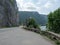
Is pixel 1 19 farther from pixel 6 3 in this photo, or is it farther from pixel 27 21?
pixel 27 21

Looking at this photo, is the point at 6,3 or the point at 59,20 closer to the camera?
the point at 59,20

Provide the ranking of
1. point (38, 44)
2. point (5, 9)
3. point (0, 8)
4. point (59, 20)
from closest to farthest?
1. point (38, 44)
2. point (59, 20)
3. point (0, 8)
4. point (5, 9)

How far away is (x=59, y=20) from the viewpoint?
105 ft

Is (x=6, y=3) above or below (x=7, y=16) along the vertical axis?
above

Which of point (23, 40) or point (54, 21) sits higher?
point (54, 21)

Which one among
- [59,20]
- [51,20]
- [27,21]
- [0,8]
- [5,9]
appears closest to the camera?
[59,20]

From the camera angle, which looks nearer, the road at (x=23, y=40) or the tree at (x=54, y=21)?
the road at (x=23, y=40)

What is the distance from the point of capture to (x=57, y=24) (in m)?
32.1

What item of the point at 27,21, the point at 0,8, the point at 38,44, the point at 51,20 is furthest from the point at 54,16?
the point at 0,8

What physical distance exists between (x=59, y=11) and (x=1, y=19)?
58419mm

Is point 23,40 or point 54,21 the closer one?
point 23,40

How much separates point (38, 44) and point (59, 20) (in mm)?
22494

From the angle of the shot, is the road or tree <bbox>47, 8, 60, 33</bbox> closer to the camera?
the road

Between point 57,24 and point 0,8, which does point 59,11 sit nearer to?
point 57,24
